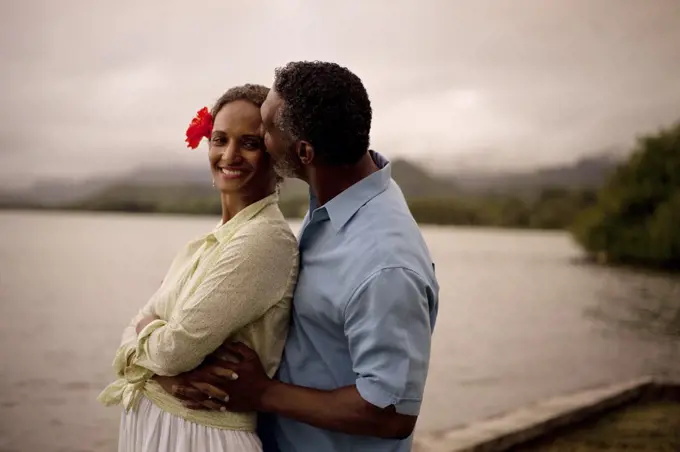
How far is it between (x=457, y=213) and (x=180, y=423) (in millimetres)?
3623

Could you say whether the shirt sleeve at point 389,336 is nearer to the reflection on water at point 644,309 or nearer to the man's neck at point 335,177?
the man's neck at point 335,177

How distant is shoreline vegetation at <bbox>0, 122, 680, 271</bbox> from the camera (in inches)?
184

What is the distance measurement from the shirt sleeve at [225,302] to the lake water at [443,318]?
227cm

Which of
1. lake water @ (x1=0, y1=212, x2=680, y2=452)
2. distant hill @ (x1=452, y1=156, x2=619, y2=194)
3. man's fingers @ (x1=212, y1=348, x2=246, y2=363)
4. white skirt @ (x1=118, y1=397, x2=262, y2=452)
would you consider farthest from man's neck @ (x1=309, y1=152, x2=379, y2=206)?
distant hill @ (x1=452, y1=156, x2=619, y2=194)

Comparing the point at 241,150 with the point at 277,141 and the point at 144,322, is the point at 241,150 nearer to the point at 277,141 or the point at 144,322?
the point at 277,141

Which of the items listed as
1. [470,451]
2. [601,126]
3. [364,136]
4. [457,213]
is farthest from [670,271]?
[364,136]

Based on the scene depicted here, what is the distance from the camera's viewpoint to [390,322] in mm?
1145

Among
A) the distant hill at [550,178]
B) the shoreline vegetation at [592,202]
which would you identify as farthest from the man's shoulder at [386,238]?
the distant hill at [550,178]

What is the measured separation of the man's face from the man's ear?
0.03 feet

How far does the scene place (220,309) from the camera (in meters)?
1.23

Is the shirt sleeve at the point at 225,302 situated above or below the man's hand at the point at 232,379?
above

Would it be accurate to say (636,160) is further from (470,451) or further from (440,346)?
(470,451)

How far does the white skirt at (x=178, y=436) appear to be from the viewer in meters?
1.33

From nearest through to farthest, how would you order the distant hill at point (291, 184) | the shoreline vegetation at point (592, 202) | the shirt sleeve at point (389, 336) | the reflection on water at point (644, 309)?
the shirt sleeve at point (389, 336) → the distant hill at point (291, 184) → the shoreline vegetation at point (592, 202) → the reflection on water at point (644, 309)
